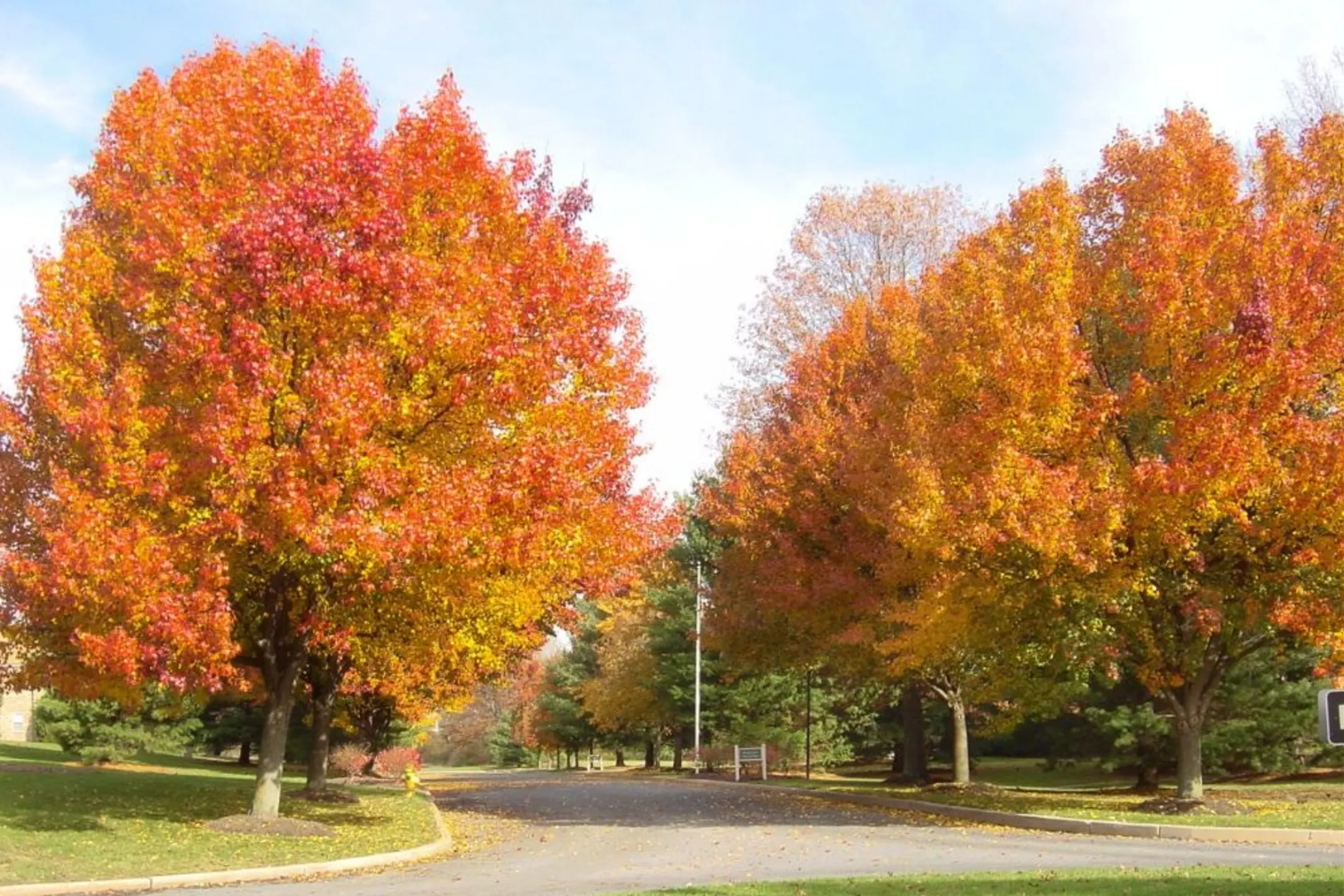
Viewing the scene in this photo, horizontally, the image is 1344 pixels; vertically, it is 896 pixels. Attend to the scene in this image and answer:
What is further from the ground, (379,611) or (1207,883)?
(379,611)

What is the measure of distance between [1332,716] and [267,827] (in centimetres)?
1445

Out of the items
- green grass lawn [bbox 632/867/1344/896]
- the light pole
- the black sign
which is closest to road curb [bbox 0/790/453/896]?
green grass lawn [bbox 632/867/1344/896]

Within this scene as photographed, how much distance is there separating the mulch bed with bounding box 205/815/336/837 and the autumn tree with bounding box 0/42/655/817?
0.44 meters

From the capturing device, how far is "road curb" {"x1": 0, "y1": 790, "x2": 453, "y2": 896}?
36.9 ft

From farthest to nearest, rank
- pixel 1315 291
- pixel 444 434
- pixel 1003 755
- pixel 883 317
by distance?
pixel 1003 755 < pixel 883 317 < pixel 1315 291 < pixel 444 434

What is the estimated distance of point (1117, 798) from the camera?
77.8 ft

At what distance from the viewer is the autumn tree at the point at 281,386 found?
13.8m

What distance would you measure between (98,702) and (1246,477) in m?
31.4

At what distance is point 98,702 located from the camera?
34.5 metres

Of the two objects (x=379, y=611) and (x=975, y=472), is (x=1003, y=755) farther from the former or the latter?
(x=379, y=611)

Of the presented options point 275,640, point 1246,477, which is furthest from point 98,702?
point 1246,477

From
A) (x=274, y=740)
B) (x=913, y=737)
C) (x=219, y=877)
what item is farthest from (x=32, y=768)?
(x=913, y=737)

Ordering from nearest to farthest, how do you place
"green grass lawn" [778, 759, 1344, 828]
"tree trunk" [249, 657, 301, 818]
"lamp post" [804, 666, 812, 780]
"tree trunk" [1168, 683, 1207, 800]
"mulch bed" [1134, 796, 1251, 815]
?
"tree trunk" [249, 657, 301, 818]
"green grass lawn" [778, 759, 1344, 828]
"mulch bed" [1134, 796, 1251, 815]
"tree trunk" [1168, 683, 1207, 800]
"lamp post" [804, 666, 812, 780]

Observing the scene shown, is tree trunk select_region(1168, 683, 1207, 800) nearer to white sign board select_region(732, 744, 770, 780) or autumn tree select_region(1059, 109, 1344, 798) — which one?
autumn tree select_region(1059, 109, 1344, 798)
